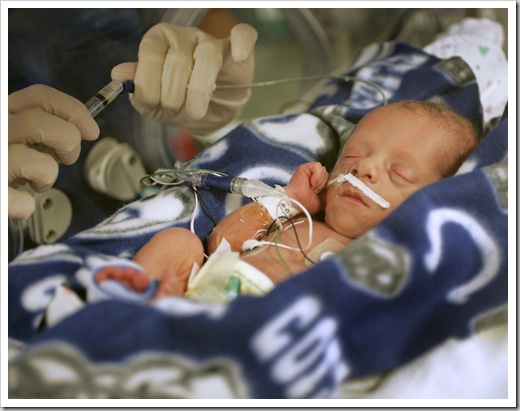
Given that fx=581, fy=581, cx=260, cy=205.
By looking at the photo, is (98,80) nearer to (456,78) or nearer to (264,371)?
(264,371)

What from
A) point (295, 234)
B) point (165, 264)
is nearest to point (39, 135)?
point (165, 264)

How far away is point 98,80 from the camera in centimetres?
102

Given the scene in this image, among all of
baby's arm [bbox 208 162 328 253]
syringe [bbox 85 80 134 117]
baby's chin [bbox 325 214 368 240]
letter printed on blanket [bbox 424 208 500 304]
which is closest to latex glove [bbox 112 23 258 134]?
syringe [bbox 85 80 134 117]

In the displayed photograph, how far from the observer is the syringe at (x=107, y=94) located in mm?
955

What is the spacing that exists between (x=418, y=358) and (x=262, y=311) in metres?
0.24

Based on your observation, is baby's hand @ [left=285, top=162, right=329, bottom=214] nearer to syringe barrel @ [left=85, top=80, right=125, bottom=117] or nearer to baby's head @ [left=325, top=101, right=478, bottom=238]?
baby's head @ [left=325, top=101, right=478, bottom=238]

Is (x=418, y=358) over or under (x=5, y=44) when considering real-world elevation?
under

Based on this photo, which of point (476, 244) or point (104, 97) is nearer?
point (476, 244)

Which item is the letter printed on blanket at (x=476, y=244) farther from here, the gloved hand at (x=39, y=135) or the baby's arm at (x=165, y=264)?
the gloved hand at (x=39, y=135)

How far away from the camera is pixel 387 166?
961 mm

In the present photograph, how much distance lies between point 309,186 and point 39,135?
445mm

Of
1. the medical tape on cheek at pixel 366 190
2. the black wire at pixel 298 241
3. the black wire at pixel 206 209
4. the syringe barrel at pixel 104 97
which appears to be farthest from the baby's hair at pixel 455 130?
the syringe barrel at pixel 104 97

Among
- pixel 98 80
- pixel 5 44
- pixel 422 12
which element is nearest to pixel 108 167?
pixel 98 80

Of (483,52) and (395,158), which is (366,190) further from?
(483,52)
